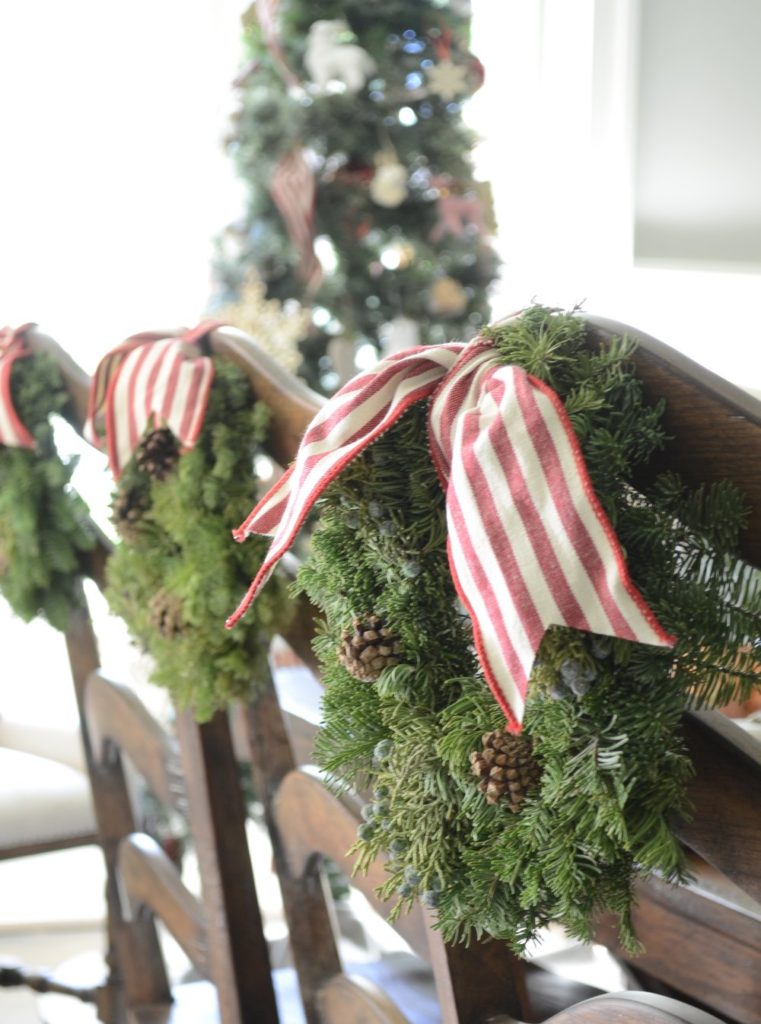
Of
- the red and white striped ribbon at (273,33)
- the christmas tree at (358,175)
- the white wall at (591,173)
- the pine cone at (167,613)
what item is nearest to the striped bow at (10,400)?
the pine cone at (167,613)

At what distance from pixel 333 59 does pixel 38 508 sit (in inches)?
64.0

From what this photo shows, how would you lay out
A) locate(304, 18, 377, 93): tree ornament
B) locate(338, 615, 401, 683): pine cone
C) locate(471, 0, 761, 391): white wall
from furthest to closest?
1. locate(471, 0, 761, 391): white wall
2. locate(304, 18, 377, 93): tree ornament
3. locate(338, 615, 401, 683): pine cone

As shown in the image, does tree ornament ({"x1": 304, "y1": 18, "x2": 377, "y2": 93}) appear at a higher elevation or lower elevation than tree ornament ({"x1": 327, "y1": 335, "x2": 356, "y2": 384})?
higher

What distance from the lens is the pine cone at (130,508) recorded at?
95 centimetres

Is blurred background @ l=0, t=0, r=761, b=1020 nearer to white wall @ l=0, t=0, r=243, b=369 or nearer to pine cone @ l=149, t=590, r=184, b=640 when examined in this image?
white wall @ l=0, t=0, r=243, b=369

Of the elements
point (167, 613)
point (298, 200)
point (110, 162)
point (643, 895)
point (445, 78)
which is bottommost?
point (643, 895)

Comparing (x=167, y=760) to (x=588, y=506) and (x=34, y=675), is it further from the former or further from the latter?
(x=34, y=675)

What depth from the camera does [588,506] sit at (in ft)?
1.55

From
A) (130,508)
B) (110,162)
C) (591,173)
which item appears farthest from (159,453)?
(591,173)

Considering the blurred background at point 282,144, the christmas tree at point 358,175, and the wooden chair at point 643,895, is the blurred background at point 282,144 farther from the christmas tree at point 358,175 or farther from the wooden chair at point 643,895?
the wooden chair at point 643,895

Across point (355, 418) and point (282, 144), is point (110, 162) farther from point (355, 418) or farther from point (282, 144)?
point (355, 418)

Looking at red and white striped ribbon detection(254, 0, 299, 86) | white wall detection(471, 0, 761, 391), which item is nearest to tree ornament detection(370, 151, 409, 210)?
red and white striped ribbon detection(254, 0, 299, 86)

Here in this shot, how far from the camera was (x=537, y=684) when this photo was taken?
50cm

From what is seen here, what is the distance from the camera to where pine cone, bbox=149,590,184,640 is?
0.92m
